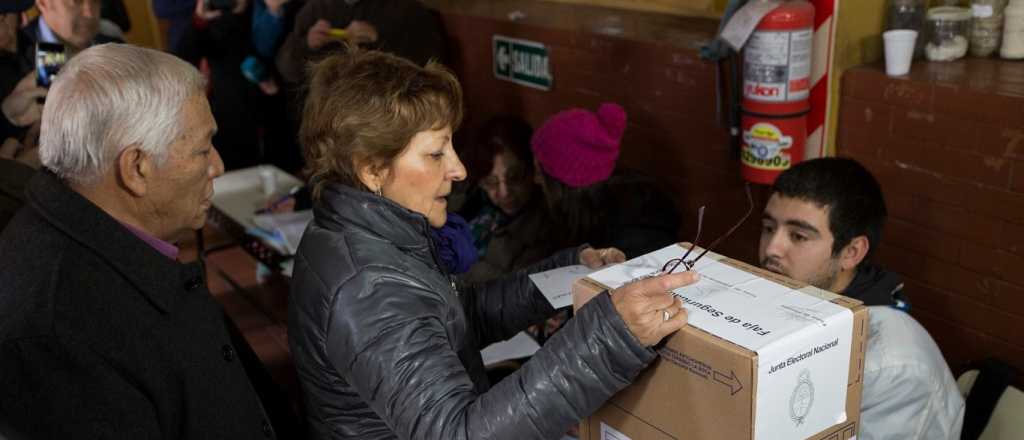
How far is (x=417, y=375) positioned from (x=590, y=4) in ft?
9.51

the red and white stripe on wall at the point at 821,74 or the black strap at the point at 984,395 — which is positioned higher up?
the red and white stripe on wall at the point at 821,74

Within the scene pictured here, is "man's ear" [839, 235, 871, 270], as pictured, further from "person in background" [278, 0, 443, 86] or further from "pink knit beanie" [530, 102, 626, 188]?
"person in background" [278, 0, 443, 86]

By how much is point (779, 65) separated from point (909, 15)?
1.36ft

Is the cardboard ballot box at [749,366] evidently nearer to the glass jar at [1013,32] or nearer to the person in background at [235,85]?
the glass jar at [1013,32]

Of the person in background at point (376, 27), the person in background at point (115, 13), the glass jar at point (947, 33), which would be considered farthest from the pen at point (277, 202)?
the glass jar at point (947, 33)

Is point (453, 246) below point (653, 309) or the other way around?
below

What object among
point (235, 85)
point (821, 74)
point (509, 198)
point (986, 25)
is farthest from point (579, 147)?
point (235, 85)

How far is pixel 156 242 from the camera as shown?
1592 millimetres

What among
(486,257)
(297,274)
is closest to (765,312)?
(297,274)

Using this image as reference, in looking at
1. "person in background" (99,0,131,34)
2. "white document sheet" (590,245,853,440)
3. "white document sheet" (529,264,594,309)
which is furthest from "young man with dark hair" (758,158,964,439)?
"person in background" (99,0,131,34)

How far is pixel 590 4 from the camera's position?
4.00 meters

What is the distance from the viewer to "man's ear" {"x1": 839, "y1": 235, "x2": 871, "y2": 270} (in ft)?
7.06

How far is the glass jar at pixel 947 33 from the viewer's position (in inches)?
104

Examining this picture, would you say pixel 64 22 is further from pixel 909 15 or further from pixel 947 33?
pixel 947 33
